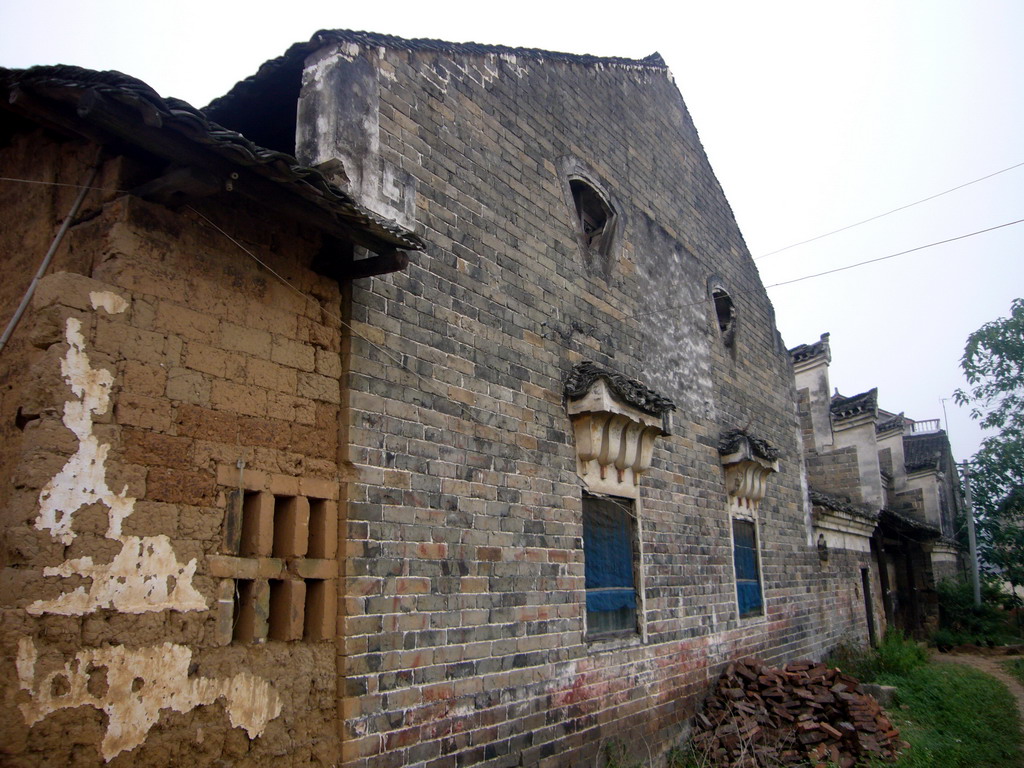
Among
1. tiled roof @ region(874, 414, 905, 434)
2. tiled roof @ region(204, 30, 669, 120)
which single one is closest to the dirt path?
tiled roof @ region(874, 414, 905, 434)

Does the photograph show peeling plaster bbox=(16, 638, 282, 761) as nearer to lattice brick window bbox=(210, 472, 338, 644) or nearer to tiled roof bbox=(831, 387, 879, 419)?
lattice brick window bbox=(210, 472, 338, 644)

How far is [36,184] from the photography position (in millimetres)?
4020

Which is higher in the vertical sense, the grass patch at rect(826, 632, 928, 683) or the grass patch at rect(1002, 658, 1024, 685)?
the grass patch at rect(826, 632, 928, 683)

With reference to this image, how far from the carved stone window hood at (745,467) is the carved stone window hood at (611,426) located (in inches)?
87.4

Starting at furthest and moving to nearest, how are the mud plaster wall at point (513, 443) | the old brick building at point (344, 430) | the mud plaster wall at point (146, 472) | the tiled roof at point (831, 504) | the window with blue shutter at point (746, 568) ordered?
1. the tiled roof at point (831, 504)
2. the window with blue shutter at point (746, 568)
3. the mud plaster wall at point (513, 443)
4. the old brick building at point (344, 430)
5. the mud plaster wall at point (146, 472)

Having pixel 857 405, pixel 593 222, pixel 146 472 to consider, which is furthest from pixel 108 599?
pixel 857 405

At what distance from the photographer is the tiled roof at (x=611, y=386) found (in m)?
6.39

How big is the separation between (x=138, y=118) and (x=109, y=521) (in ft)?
5.73

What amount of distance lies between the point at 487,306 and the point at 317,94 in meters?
1.90

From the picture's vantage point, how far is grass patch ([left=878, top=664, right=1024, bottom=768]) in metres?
7.74

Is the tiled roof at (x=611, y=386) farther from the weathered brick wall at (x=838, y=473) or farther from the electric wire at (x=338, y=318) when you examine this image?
the weathered brick wall at (x=838, y=473)

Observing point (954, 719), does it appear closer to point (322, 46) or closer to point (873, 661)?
point (873, 661)

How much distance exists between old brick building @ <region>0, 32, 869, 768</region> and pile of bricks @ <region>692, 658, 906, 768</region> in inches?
13.9

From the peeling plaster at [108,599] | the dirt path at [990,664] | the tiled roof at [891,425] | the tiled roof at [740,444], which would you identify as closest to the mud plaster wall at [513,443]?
the tiled roof at [740,444]
